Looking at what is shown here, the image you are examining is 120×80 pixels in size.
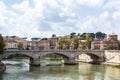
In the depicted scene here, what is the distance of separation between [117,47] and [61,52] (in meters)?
23.6

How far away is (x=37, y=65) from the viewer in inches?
2082

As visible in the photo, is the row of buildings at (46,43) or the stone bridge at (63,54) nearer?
the stone bridge at (63,54)

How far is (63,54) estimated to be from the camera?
5725cm

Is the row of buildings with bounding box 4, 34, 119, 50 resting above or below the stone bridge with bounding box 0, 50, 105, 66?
above

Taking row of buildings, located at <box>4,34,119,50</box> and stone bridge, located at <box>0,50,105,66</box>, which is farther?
row of buildings, located at <box>4,34,119,50</box>

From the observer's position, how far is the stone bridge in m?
53.0

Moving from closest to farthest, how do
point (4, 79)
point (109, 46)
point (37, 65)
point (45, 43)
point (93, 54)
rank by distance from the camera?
point (4, 79) → point (37, 65) → point (93, 54) → point (109, 46) → point (45, 43)

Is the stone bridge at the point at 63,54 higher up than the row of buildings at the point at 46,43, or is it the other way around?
the row of buildings at the point at 46,43

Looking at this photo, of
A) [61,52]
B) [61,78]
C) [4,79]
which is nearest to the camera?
[4,79]

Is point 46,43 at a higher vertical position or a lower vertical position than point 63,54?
higher

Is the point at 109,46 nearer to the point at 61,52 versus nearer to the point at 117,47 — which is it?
the point at 117,47

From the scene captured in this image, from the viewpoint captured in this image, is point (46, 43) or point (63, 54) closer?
point (63, 54)

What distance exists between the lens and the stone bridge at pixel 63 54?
5298 centimetres

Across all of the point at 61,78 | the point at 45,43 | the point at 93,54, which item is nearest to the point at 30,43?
the point at 45,43
